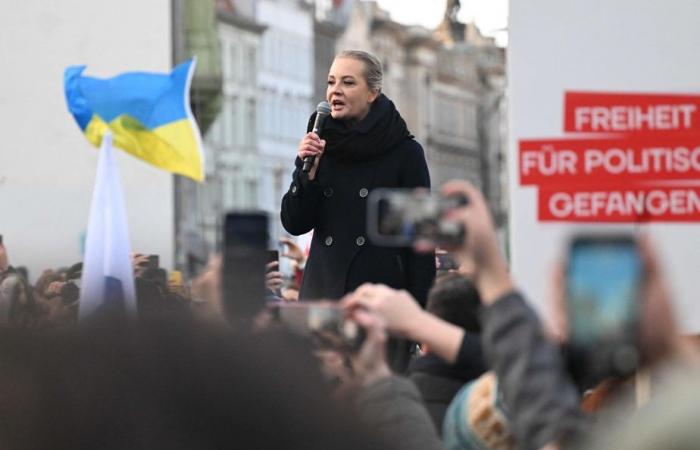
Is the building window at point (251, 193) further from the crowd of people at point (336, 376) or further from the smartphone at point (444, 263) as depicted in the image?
the crowd of people at point (336, 376)

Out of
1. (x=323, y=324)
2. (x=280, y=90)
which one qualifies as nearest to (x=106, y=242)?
(x=323, y=324)

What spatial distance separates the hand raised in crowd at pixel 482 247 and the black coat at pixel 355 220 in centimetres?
338

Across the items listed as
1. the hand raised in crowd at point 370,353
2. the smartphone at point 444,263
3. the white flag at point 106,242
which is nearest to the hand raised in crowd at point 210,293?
the hand raised in crowd at point 370,353

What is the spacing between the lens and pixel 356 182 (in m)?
6.59

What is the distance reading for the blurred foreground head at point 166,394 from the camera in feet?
9.37

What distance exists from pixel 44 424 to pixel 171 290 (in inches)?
46.3

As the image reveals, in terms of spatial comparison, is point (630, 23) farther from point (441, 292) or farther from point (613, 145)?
point (441, 292)

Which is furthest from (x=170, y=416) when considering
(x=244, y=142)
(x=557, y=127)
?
(x=244, y=142)

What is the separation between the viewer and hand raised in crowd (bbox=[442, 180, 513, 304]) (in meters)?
3.14

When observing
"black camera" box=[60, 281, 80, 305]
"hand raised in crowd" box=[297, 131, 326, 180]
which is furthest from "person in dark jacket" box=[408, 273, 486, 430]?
"hand raised in crowd" box=[297, 131, 326, 180]

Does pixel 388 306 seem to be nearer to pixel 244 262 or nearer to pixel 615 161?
pixel 244 262

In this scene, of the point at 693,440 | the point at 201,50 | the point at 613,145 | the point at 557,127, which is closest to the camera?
the point at 693,440

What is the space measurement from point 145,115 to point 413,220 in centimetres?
698

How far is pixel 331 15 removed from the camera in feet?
334
